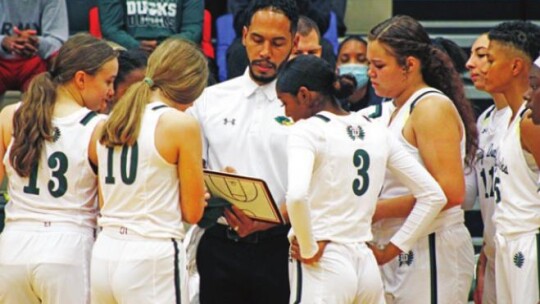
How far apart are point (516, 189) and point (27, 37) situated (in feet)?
13.4

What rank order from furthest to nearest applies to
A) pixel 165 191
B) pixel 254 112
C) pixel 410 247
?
pixel 254 112, pixel 410 247, pixel 165 191

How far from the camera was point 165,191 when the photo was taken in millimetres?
4449

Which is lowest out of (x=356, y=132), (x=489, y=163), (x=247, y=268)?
(x=247, y=268)

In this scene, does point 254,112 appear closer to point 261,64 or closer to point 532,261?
point 261,64

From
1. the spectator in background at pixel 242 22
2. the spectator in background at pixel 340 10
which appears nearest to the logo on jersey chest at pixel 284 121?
the spectator in background at pixel 242 22

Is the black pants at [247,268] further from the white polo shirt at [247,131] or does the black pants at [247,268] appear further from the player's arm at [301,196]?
the player's arm at [301,196]

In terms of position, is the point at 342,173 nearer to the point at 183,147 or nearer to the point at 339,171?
the point at 339,171

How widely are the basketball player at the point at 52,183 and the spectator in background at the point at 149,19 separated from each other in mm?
3491

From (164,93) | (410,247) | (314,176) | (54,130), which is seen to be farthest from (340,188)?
(54,130)

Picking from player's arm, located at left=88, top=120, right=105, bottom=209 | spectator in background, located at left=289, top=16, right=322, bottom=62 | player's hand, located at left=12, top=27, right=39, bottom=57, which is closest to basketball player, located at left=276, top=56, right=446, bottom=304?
player's arm, located at left=88, top=120, right=105, bottom=209

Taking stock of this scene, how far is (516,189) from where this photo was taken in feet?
16.5

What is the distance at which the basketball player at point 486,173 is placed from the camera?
18.1 feet

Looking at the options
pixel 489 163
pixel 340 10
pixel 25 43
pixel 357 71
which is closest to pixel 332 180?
pixel 489 163

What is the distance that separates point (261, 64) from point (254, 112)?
216 millimetres
